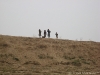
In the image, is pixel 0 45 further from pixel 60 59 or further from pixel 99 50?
pixel 99 50

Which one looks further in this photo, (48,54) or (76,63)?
(48,54)

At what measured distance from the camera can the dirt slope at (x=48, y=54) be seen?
18.1 m

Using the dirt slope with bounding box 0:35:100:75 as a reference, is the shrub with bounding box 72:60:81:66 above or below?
below

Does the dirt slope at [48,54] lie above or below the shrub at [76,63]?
above

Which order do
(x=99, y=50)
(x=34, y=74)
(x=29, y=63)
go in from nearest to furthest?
(x=34, y=74)
(x=29, y=63)
(x=99, y=50)

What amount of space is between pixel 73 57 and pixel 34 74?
9.24 meters

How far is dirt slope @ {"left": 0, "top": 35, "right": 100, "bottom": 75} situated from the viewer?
18141 mm

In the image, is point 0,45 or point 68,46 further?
point 68,46

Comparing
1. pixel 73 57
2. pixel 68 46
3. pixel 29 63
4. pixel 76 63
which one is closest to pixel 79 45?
pixel 68 46

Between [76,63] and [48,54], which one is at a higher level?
[48,54]

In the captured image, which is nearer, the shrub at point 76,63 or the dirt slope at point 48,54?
the dirt slope at point 48,54

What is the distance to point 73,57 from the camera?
21500 millimetres

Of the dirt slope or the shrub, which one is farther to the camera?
the shrub

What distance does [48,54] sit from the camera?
2080 centimetres
